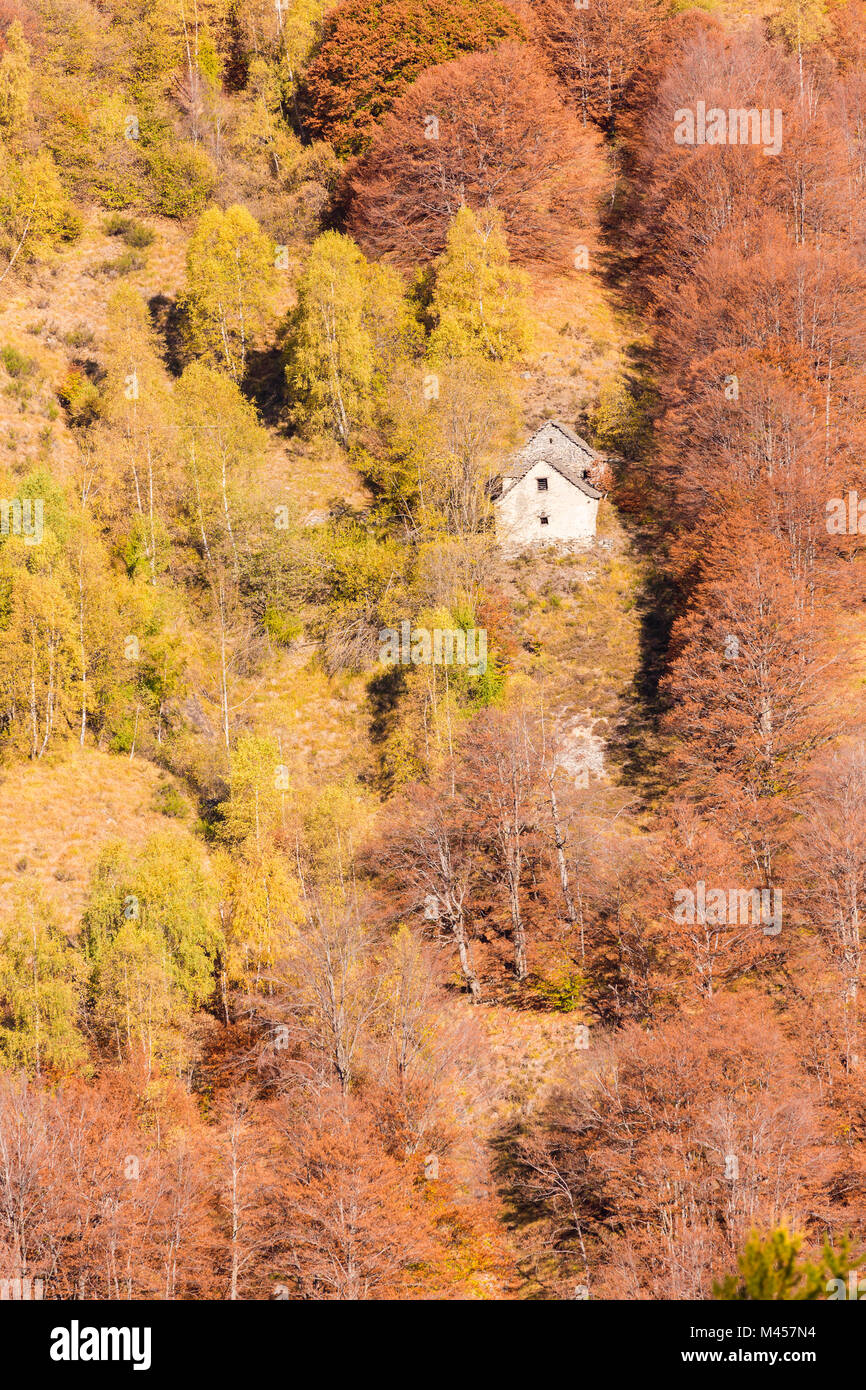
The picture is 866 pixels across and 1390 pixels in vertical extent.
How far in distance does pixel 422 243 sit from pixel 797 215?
69.8ft

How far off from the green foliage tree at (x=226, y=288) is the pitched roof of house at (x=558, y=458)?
17.6 metres

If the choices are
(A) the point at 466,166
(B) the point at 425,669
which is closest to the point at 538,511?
(B) the point at 425,669

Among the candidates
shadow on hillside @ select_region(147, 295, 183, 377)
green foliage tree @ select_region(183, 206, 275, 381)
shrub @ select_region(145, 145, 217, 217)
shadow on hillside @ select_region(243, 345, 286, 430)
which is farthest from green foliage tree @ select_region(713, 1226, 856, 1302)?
shrub @ select_region(145, 145, 217, 217)

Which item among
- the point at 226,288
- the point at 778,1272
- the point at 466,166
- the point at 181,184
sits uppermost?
the point at 181,184

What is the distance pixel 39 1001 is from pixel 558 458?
36.1m

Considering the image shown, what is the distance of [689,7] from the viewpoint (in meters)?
112

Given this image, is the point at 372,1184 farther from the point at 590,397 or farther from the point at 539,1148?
the point at 590,397

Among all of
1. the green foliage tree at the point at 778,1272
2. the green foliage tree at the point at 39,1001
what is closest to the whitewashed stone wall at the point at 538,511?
the green foliage tree at the point at 39,1001

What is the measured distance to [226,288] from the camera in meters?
82.6

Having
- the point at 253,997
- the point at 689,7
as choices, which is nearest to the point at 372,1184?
the point at 253,997

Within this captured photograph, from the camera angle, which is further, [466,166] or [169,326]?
[466,166]

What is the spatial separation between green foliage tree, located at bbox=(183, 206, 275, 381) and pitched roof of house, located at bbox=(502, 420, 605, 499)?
17607 mm

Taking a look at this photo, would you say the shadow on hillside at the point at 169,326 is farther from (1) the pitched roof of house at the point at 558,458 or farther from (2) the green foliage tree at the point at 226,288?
(1) the pitched roof of house at the point at 558,458

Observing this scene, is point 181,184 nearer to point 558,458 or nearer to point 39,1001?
point 558,458
